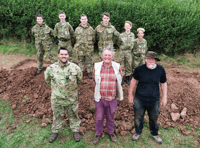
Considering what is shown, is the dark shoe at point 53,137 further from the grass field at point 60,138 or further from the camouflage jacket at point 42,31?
the camouflage jacket at point 42,31

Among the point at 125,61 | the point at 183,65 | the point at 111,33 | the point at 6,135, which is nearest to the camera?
the point at 6,135

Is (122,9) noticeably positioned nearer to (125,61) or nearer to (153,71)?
(125,61)

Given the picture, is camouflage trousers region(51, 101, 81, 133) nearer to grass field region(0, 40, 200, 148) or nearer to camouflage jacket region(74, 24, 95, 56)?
grass field region(0, 40, 200, 148)

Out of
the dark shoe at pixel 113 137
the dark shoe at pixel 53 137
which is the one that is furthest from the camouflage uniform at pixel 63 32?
the dark shoe at pixel 113 137

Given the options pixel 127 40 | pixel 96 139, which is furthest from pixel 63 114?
pixel 127 40

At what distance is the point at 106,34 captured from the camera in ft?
17.1

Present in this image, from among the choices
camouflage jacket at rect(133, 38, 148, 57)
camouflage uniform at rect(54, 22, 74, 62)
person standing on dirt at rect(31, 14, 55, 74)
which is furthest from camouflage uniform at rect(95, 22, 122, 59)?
person standing on dirt at rect(31, 14, 55, 74)

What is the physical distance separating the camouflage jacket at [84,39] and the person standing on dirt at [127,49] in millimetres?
1119

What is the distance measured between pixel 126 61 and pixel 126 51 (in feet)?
1.31

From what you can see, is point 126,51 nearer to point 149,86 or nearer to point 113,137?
point 149,86

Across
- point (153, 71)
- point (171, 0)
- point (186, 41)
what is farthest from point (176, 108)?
point (171, 0)

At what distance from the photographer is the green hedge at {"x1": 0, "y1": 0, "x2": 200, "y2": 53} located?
23.9ft

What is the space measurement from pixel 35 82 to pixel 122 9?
5404mm

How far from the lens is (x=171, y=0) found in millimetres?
7961
